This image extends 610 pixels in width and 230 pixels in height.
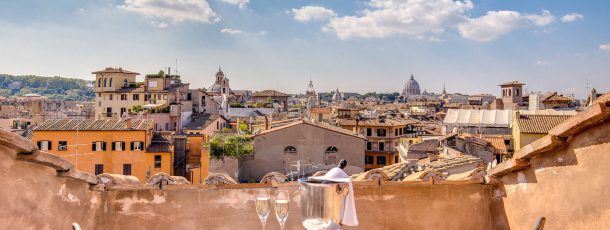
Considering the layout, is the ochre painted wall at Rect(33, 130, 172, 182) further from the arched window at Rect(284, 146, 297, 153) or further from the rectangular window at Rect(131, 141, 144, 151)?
the arched window at Rect(284, 146, 297, 153)

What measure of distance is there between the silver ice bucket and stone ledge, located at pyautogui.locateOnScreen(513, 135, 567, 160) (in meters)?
1.89

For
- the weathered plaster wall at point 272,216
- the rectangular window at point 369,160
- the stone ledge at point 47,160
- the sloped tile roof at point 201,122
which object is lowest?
the rectangular window at point 369,160

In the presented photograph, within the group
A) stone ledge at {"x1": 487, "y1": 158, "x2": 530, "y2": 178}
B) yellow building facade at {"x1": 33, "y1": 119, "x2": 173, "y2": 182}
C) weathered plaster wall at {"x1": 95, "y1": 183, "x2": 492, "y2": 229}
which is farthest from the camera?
yellow building facade at {"x1": 33, "y1": 119, "x2": 173, "y2": 182}

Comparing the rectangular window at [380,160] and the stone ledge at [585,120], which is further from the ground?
the stone ledge at [585,120]

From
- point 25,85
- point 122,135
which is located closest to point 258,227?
point 122,135

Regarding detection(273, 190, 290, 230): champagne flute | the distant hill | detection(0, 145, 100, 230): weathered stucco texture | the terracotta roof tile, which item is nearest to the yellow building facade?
detection(0, 145, 100, 230): weathered stucco texture

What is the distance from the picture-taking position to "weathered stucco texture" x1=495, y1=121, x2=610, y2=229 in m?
3.39

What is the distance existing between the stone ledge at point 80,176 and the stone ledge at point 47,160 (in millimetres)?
47

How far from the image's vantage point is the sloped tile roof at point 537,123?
72.5 ft

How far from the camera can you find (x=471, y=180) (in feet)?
14.8

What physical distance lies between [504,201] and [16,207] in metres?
3.93

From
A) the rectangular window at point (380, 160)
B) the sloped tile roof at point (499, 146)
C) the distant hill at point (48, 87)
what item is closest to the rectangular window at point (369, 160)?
the rectangular window at point (380, 160)

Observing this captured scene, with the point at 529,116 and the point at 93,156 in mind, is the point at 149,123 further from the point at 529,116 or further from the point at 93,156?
the point at 529,116

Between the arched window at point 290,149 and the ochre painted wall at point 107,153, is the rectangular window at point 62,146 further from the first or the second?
the arched window at point 290,149
